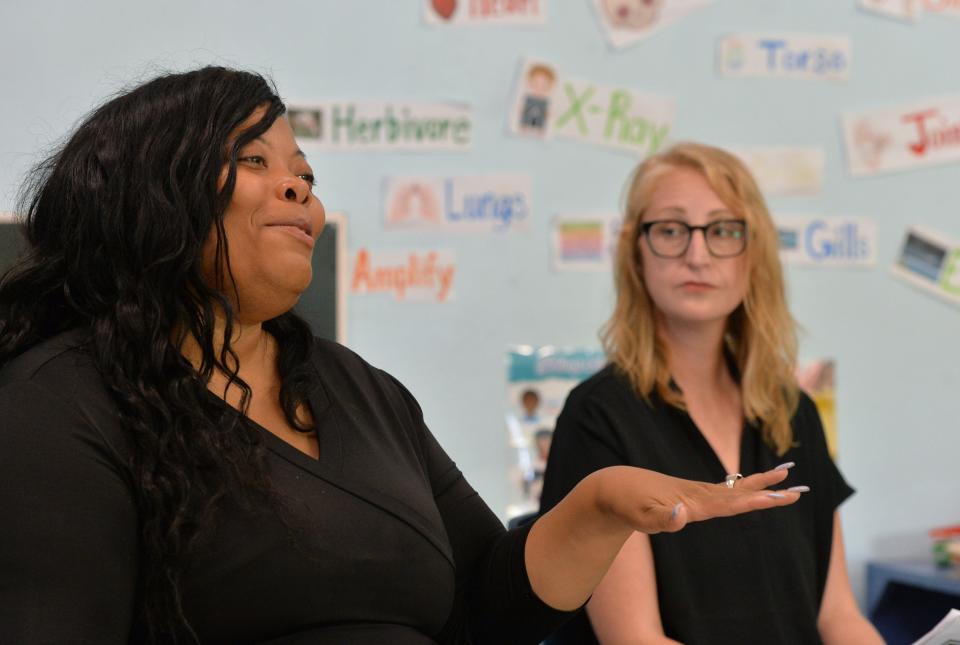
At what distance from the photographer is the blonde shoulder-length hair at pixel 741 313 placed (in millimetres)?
1544

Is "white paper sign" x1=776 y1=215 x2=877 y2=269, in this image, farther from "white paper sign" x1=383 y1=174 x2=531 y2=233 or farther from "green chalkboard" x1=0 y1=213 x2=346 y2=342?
"green chalkboard" x1=0 y1=213 x2=346 y2=342

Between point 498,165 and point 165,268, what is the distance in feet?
4.16

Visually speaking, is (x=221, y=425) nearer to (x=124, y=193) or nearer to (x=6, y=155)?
(x=124, y=193)

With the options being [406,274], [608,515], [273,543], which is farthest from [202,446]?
[406,274]

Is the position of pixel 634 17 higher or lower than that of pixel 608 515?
higher

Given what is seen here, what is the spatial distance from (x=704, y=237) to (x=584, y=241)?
2.06 feet

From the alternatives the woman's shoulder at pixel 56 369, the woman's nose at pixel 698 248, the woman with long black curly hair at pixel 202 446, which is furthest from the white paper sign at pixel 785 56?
the woman's shoulder at pixel 56 369

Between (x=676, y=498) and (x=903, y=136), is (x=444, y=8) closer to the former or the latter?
(x=903, y=136)

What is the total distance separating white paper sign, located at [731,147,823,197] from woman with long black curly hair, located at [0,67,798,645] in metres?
1.38

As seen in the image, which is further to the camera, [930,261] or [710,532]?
[930,261]

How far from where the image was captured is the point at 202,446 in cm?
89

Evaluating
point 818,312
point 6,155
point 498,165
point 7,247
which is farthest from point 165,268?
point 818,312

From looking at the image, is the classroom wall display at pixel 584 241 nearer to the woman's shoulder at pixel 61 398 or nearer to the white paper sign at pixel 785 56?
the white paper sign at pixel 785 56

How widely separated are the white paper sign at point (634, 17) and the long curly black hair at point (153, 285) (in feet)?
4.37
